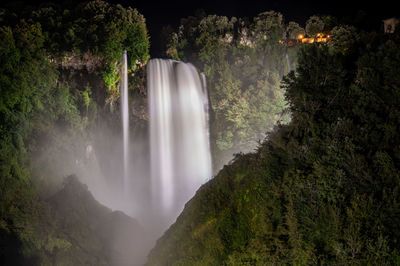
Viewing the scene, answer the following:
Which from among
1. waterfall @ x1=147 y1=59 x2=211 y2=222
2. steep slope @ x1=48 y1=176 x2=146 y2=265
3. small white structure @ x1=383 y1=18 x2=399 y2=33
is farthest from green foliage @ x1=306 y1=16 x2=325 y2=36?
steep slope @ x1=48 y1=176 x2=146 y2=265

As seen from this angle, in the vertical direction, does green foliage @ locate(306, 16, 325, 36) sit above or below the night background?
above

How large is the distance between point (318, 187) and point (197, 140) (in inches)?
858

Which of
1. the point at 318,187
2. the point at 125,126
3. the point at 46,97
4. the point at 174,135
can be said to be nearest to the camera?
the point at 318,187

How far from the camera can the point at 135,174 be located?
25.8 m

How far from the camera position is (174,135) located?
1078 inches

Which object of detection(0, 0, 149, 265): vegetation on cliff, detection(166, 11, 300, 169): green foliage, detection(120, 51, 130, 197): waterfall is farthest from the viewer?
detection(166, 11, 300, 169): green foliage

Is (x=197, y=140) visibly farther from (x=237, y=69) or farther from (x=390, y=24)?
(x=390, y=24)

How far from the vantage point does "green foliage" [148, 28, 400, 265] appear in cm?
698

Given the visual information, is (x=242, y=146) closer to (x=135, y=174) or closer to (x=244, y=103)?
(x=244, y=103)

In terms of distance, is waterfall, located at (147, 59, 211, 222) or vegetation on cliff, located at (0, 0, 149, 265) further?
waterfall, located at (147, 59, 211, 222)

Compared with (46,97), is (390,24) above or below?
above

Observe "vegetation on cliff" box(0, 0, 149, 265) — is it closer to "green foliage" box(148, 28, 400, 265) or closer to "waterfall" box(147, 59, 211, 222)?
"waterfall" box(147, 59, 211, 222)

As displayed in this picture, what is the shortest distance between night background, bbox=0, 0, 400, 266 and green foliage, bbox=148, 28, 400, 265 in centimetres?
4

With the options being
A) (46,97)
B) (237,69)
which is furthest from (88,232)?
(237,69)
